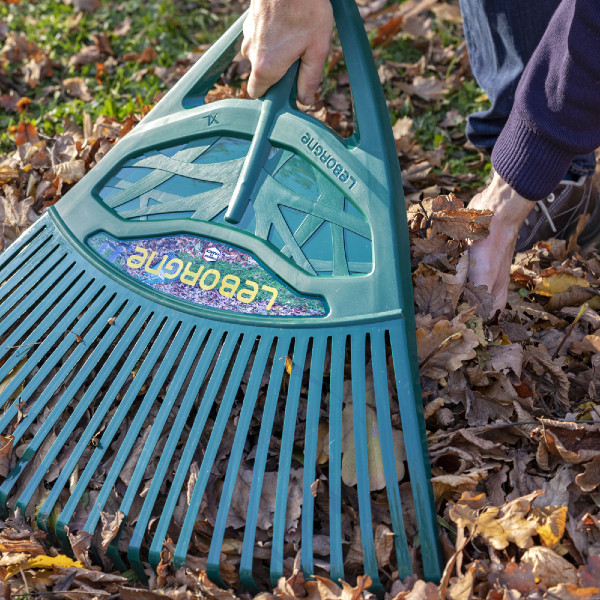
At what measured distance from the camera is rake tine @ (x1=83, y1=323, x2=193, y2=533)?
1.38 m

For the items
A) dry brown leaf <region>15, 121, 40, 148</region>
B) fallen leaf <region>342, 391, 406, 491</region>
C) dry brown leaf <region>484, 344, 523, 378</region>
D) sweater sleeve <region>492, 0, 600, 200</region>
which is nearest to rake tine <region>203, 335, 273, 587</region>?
fallen leaf <region>342, 391, 406, 491</region>

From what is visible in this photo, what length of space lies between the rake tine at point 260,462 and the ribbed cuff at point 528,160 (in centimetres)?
78

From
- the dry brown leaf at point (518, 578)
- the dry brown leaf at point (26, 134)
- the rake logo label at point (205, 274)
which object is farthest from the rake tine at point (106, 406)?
the dry brown leaf at point (26, 134)

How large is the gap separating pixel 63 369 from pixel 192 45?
2.24 meters

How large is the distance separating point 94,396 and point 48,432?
0.44 ft

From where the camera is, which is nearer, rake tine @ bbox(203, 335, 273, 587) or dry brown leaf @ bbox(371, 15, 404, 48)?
rake tine @ bbox(203, 335, 273, 587)

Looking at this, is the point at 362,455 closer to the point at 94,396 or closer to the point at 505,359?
the point at 505,359

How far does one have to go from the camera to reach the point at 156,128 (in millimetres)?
1822

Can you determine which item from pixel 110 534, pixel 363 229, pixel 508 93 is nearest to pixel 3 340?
pixel 110 534

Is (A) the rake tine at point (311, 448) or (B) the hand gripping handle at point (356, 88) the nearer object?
(A) the rake tine at point (311, 448)

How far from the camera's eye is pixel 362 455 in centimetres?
133

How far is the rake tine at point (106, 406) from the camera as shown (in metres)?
1.38

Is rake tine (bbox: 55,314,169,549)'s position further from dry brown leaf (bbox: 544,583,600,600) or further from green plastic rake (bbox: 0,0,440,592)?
dry brown leaf (bbox: 544,583,600,600)

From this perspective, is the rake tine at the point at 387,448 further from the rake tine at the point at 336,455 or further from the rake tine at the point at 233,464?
the rake tine at the point at 233,464
